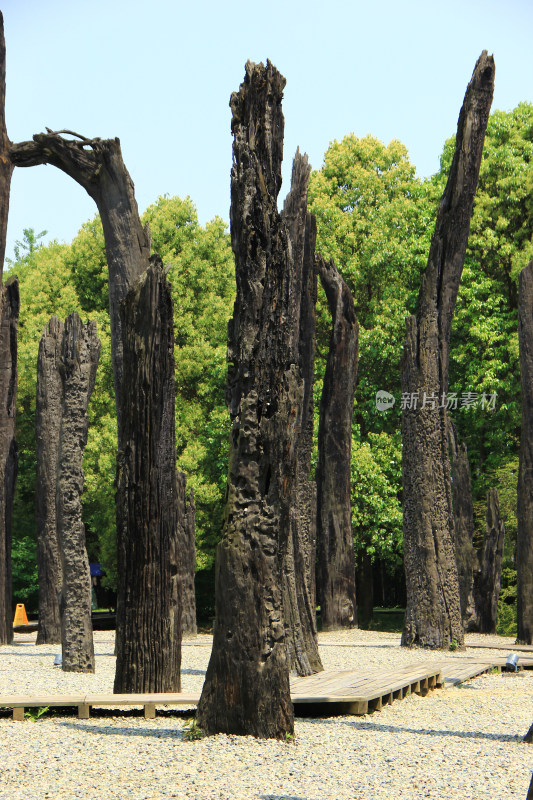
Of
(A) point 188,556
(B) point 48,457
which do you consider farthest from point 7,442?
(A) point 188,556

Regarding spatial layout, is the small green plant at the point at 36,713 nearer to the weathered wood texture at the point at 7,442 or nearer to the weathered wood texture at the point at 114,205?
the weathered wood texture at the point at 114,205

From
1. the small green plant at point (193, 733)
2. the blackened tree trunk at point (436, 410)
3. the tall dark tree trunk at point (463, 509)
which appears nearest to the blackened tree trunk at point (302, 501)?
the blackened tree trunk at point (436, 410)

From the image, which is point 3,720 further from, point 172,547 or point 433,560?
point 433,560

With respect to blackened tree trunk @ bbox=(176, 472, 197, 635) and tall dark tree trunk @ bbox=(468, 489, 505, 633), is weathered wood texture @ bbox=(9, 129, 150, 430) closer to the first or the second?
blackened tree trunk @ bbox=(176, 472, 197, 635)

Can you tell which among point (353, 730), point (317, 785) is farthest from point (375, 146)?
point (317, 785)

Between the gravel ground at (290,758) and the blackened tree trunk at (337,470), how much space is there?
475 inches

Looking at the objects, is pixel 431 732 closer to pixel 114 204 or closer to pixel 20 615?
pixel 114 204

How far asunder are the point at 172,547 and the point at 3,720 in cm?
216

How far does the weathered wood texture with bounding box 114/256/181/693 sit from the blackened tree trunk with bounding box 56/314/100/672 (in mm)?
3156

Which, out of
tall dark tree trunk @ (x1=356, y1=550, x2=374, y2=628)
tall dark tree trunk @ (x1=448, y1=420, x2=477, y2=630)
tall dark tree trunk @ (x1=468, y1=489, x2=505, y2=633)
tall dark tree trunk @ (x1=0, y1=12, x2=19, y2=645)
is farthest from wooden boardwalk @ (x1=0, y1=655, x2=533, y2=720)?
tall dark tree trunk @ (x1=356, y1=550, x2=374, y2=628)

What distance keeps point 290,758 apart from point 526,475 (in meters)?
11.3

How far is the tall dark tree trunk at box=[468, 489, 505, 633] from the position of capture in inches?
839

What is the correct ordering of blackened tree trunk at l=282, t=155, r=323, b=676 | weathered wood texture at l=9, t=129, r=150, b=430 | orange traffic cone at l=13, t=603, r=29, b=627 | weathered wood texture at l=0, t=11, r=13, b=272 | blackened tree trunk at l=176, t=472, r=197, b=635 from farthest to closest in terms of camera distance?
orange traffic cone at l=13, t=603, r=29, b=627 → blackened tree trunk at l=176, t=472, r=197, b=635 → weathered wood texture at l=0, t=11, r=13, b=272 → weathered wood texture at l=9, t=129, r=150, b=430 → blackened tree trunk at l=282, t=155, r=323, b=676

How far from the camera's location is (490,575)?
21.5m
